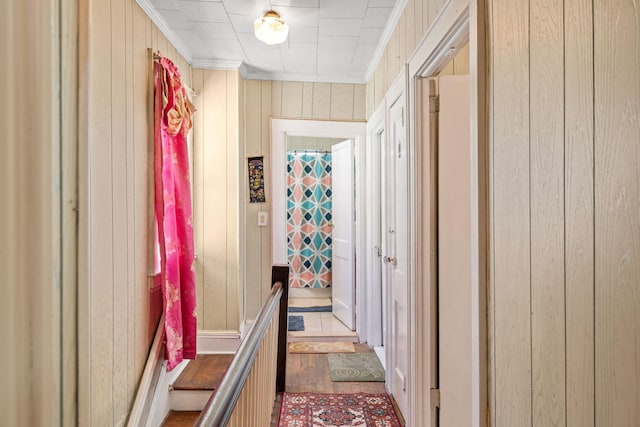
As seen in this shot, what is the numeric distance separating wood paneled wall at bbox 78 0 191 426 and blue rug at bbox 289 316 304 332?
160 centimetres

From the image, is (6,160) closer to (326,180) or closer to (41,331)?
(41,331)

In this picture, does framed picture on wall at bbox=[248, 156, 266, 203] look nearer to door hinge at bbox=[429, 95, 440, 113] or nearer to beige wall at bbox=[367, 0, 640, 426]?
door hinge at bbox=[429, 95, 440, 113]

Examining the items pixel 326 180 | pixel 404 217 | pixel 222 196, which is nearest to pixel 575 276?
pixel 404 217

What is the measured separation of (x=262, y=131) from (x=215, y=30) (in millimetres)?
1036

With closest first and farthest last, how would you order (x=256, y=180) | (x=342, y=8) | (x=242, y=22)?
(x=342, y=8), (x=242, y=22), (x=256, y=180)

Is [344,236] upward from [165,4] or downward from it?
downward

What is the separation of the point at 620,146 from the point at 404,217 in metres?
1.49

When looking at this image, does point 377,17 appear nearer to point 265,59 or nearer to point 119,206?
point 265,59

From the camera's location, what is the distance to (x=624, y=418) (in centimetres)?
64

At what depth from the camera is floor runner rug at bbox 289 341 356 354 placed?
3242 millimetres

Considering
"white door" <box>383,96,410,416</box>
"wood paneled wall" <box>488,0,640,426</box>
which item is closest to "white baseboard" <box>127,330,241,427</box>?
"white door" <box>383,96,410,416</box>

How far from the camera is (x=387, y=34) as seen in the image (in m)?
2.56

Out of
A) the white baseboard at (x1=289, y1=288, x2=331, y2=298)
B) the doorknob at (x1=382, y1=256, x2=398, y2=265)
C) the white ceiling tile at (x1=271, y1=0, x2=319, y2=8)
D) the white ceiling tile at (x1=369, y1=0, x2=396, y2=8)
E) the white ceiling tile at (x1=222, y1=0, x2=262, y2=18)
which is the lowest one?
the white baseboard at (x1=289, y1=288, x2=331, y2=298)

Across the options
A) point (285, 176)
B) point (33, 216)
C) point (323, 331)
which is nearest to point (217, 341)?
point (323, 331)
